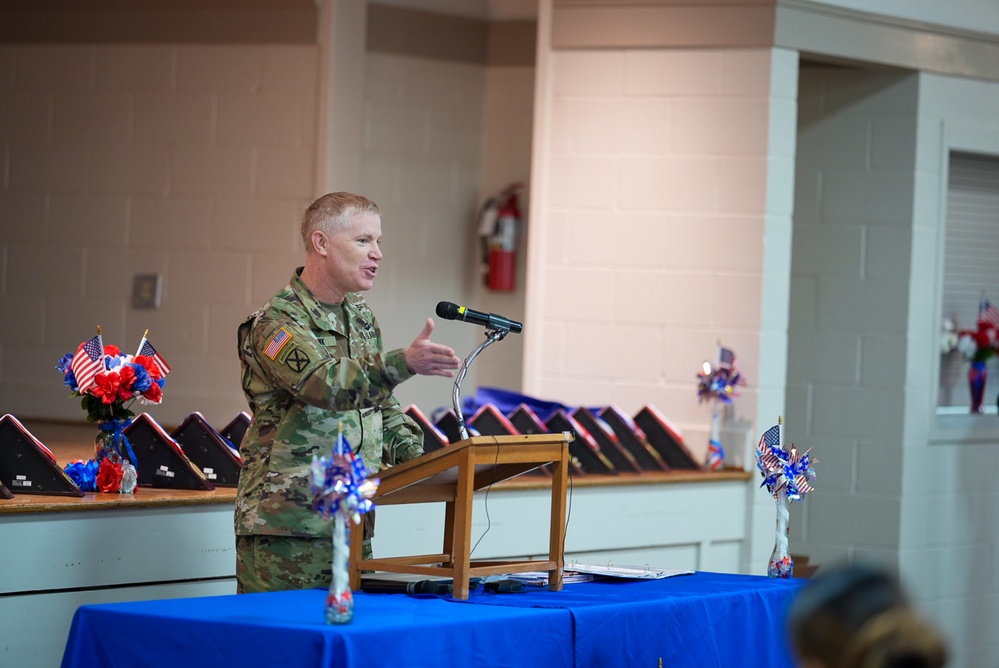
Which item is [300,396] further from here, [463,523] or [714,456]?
[714,456]

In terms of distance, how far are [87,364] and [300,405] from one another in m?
0.95

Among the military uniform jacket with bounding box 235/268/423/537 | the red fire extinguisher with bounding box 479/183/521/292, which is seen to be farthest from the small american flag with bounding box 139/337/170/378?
the red fire extinguisher with bounding box 479/183/521/292

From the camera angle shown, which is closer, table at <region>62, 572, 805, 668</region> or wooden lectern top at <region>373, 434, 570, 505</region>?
table at <region>62, 572, 805, 668</region>

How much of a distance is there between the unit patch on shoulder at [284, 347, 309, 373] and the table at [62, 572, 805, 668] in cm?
46

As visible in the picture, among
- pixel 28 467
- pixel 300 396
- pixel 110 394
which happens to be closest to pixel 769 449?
pixel 300 396

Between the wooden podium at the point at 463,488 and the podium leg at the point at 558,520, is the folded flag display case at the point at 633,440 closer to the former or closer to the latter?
the wooden podium at the point at 463,488

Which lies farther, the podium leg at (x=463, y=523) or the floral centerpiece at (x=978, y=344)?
the floral centerpiece at (x=978, y=344)

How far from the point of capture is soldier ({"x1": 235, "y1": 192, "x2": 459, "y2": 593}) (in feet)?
9.99

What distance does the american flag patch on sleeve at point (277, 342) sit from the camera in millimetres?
3002

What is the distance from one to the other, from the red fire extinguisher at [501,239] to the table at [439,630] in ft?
10.8

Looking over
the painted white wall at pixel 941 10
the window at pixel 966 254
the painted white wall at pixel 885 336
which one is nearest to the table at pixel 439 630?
the painted white wall at pixel 885 336

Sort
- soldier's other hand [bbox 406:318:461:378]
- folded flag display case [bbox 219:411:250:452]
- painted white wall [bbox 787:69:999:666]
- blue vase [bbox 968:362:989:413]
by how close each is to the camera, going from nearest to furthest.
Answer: soldier's other hand [bbox 406:318:461:378] < folded flag display case [bbox 219:411:250:452] < painted white wall [bbox 787:69:999:666] < blue vase [bbox 968:362:989:413]

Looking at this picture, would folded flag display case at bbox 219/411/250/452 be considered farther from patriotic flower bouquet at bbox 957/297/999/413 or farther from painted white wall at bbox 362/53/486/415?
patriotic flower bouquet at bbox 957/297/999/413

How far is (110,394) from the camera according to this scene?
12.4 feet
